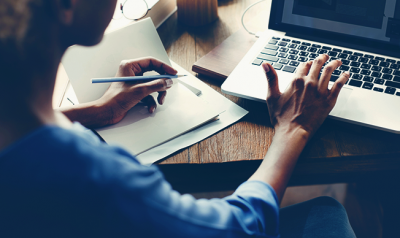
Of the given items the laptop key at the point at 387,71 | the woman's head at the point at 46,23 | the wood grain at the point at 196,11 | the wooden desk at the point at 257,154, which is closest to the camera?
the woman's head at the point at 46,23

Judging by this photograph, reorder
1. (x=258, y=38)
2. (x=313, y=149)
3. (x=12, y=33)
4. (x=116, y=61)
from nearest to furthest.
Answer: (x=12, y=33)
(x=313, y=149)
(x=116, y=61)
(x=258, y=38)

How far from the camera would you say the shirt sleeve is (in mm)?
316

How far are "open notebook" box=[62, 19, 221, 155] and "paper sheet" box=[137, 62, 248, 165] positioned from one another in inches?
0.6

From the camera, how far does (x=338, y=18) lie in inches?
31.0

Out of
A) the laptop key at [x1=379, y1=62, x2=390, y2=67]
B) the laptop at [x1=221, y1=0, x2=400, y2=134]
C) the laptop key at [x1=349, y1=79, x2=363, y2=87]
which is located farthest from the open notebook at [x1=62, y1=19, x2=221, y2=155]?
the laptop key at [x1=379, y1=62, x2=390, y2=67]

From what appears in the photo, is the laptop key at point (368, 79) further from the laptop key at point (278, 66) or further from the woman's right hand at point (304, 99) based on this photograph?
the laptop key at point (278, 66)

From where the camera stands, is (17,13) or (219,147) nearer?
(17,13)

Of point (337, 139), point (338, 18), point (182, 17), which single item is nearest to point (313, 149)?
point (337, 139)

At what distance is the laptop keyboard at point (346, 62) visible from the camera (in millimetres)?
698

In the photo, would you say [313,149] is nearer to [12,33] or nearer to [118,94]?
[118,94]

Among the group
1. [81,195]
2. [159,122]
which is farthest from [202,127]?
[81,195]

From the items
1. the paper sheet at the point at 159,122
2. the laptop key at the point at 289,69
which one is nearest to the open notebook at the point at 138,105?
the paper sheet at the point at 159,122

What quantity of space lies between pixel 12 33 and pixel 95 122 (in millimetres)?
410

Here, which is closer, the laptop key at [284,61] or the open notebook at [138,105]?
the open notebook at [138,105]
